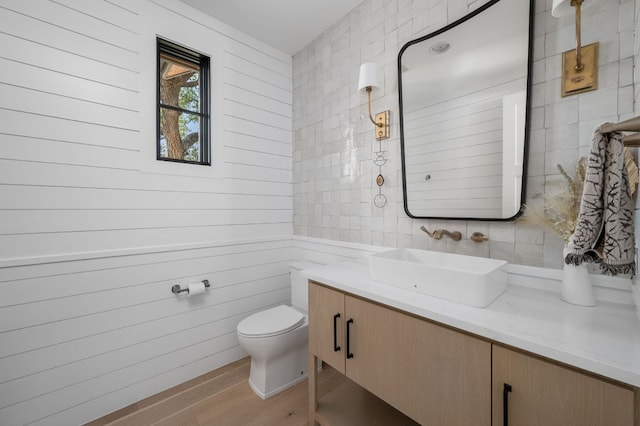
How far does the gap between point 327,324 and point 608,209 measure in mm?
1165

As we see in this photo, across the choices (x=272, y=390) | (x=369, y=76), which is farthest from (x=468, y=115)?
(x=272, y=390)

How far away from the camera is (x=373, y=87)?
1715 mm

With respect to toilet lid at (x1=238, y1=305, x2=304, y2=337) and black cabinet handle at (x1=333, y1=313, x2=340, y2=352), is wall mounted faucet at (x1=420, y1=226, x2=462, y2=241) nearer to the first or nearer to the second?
black cabinet handle at (x1=333, y1=313, x2=340, y2=352)

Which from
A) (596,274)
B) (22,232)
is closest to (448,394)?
(596,274)

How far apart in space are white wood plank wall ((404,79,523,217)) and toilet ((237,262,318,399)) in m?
1.11

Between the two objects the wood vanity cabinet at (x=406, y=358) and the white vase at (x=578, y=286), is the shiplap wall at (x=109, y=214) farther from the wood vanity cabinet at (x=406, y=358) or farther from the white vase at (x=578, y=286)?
the white vase at (x=578, y=286)

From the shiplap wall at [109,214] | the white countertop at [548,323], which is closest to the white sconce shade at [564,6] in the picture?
the white countertop at [548,323]

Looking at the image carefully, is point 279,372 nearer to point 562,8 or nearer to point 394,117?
point 394,117

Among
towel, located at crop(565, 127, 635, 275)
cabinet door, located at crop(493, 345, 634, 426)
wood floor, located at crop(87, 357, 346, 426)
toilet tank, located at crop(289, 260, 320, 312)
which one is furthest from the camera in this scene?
toilet tank, located at crop(289, 260, 320, 312)

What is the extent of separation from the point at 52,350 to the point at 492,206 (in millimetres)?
2427

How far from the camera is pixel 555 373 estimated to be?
0.71 m

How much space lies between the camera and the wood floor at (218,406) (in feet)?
5.10

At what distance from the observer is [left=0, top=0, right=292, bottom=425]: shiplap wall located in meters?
1.38

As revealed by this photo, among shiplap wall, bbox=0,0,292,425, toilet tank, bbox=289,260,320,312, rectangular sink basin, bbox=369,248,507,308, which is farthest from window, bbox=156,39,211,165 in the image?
rectangular sink basin, bbox=369,248,507,308
